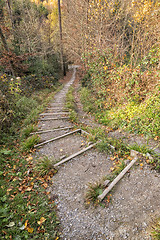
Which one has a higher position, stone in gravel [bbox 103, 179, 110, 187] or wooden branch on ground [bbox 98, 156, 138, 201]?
wooden branch on ground [bbox 98, 156, 138, 201]

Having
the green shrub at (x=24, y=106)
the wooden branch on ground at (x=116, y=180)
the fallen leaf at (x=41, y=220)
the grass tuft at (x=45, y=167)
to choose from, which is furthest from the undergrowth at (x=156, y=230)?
the green shrub at (x=24, y=106)

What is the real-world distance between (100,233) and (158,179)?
1.60 meters

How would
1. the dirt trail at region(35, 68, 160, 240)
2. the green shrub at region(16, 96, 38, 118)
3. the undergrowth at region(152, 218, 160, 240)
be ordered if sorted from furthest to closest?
the green shrub at region(16, 96, 38, 118)
the dirt trail at region(35, 68, 160, 240)
the undergrowth at region(152, 218, 160, 240)

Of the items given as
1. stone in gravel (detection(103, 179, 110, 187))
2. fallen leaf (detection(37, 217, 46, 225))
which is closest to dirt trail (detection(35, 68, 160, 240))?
stone in gravel (detection(103, 179, 110, 187))

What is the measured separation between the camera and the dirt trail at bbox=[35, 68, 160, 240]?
2.17m

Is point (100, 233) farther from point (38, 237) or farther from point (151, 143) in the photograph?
point (151, 143)

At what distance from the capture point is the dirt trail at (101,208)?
85.3 inches

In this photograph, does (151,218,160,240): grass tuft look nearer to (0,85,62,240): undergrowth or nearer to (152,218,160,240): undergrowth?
(152,218,160,240): undergrowth

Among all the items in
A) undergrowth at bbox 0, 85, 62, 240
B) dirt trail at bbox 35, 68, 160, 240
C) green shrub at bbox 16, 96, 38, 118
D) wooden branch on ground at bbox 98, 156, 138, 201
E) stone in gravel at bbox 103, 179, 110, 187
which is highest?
green shrub at bbox 16, 96, 38, 118

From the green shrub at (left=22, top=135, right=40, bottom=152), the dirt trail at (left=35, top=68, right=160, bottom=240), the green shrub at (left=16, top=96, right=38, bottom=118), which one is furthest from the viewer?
the green shrub at (left=16, top=96, right=38, bottom=118)

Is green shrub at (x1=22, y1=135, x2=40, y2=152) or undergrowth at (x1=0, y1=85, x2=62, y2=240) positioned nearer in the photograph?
undergrowth at (x1=0, y1=85, x2=62, y2=240)

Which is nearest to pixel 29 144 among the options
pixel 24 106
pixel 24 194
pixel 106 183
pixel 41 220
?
pixel 24 194

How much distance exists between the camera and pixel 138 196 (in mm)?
2605

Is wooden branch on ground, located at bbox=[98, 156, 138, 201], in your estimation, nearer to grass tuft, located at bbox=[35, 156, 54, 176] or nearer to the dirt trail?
the dirt trail
